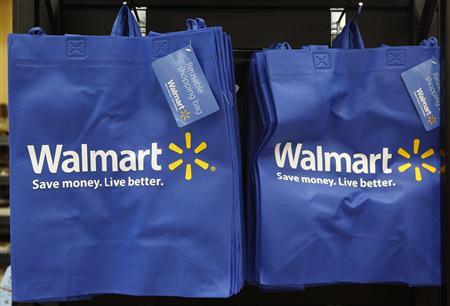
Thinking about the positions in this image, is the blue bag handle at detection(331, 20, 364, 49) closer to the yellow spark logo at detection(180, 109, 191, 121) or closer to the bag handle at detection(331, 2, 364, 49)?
the bag handle at detection(331, 2, 364, 49)

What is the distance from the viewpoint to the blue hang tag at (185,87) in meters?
0.98

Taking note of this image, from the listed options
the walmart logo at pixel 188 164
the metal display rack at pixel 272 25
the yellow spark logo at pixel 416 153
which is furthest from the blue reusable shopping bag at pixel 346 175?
the metal display rack at pixel 272 25

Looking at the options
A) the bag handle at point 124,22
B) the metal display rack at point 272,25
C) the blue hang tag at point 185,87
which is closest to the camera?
the blue hang tag at point 185,87

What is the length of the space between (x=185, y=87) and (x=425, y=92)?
47 cm

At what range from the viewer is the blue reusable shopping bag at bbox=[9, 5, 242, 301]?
98cm

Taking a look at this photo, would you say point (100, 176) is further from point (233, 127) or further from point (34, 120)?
point (233, 127)

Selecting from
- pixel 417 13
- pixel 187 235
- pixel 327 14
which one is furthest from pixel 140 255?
pixel 417 13

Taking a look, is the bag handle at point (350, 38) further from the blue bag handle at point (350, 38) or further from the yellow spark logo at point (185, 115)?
the yellow spark logo at point (185, 115)

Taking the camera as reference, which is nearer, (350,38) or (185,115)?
(185,115)

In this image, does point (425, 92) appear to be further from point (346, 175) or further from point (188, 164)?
point (188, 164)

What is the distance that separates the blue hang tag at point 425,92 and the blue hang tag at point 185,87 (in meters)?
0.39

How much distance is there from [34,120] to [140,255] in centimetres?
31

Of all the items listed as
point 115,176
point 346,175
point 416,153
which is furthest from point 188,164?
point 416,153

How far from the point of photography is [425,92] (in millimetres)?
1062
